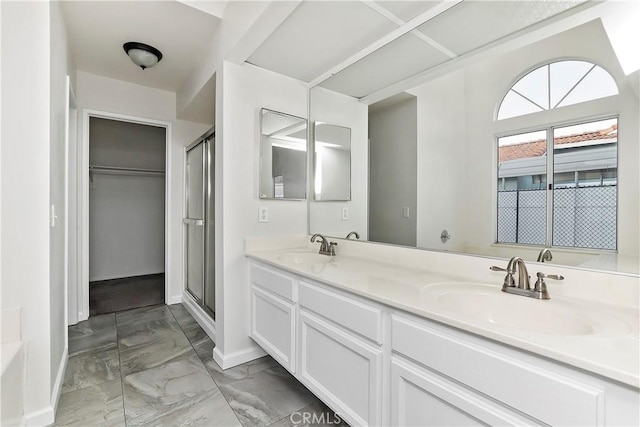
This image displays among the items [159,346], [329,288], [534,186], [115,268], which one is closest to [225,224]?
[329,288]

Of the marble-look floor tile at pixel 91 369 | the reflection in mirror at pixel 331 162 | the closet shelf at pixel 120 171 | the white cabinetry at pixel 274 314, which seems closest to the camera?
Result: the white cabinetry at pixel 274 314

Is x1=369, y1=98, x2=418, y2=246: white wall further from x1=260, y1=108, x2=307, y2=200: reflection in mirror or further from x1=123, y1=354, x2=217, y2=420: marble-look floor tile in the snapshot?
x1=123, y1=354, x2=217, y2=420: marble-look floor tile

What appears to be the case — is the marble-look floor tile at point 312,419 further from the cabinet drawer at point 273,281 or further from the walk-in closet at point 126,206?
the walk-in closet at point 126,206

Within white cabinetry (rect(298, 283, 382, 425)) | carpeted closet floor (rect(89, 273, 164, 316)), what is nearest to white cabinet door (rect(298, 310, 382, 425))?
white cabinetry (rect(298, 283, 382, 425))

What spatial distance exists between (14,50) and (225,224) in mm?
1364

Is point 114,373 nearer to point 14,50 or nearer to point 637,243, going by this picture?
point 14,50

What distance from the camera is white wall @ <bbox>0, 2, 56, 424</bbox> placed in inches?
56.3

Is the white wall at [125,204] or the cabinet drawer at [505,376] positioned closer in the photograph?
the cabinet drawer at [505,376]

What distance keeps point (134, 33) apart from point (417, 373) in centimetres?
291

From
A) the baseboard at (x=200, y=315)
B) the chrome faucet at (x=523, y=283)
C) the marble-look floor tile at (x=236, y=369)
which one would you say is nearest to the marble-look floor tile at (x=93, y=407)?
the marble-look floor tile at (x=236, y=369)

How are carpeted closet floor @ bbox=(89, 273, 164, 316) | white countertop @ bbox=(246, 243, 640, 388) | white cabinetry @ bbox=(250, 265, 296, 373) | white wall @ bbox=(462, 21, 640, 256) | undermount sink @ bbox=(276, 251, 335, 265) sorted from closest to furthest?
white countertop @ bbox=(246, 243, 640, 388), white wall @ bbox=(462, 21, 640, 256), white cabinetry @ bbox=(250, 265, 296, 373), undermount sink @ bbox=(276, 251, 335, 265), carpeted closet floor @ bbox=(89, 273, 164, 316)

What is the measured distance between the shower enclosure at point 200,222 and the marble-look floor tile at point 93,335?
0.76 m

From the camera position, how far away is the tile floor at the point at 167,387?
1601 millimetres

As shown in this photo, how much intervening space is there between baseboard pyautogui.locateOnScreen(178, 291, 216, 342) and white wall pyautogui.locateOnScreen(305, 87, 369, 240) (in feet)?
4.03
